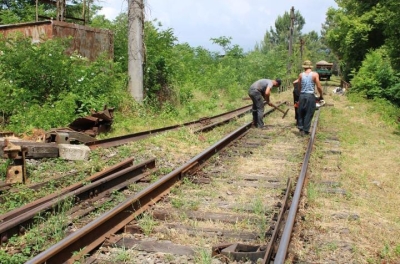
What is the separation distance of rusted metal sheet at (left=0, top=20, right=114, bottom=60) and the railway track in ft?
26.9

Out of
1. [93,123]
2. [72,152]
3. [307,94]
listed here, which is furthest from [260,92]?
Answer: [72,152]

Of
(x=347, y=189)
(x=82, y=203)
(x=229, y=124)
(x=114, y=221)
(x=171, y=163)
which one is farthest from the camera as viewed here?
(x=229, y=124)

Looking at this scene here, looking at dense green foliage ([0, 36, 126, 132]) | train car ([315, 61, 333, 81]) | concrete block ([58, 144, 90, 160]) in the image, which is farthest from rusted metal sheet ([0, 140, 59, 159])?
train car ([315, 61, 333, 81])

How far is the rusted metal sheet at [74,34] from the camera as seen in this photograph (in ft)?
42.8

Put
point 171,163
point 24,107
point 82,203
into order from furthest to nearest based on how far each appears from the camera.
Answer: point 24,107, point 171,163, point 82,203

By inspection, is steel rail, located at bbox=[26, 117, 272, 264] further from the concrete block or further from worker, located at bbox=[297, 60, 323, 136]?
worker, located at bbox=[297, 60, 323, 136]

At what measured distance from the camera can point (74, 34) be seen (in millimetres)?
13562

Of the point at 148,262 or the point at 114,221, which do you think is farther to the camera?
the point at 114,221

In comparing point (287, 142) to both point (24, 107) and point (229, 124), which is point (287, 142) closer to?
point (229, 124)

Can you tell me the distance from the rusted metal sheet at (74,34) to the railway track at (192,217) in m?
8.21

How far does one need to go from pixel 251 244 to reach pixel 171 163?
3.60 m

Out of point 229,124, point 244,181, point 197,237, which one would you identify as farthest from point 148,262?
point 229,124

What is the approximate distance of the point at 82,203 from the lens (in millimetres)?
4887

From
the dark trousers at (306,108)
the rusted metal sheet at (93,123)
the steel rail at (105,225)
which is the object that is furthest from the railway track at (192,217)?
the dark trousers at (306,108)
